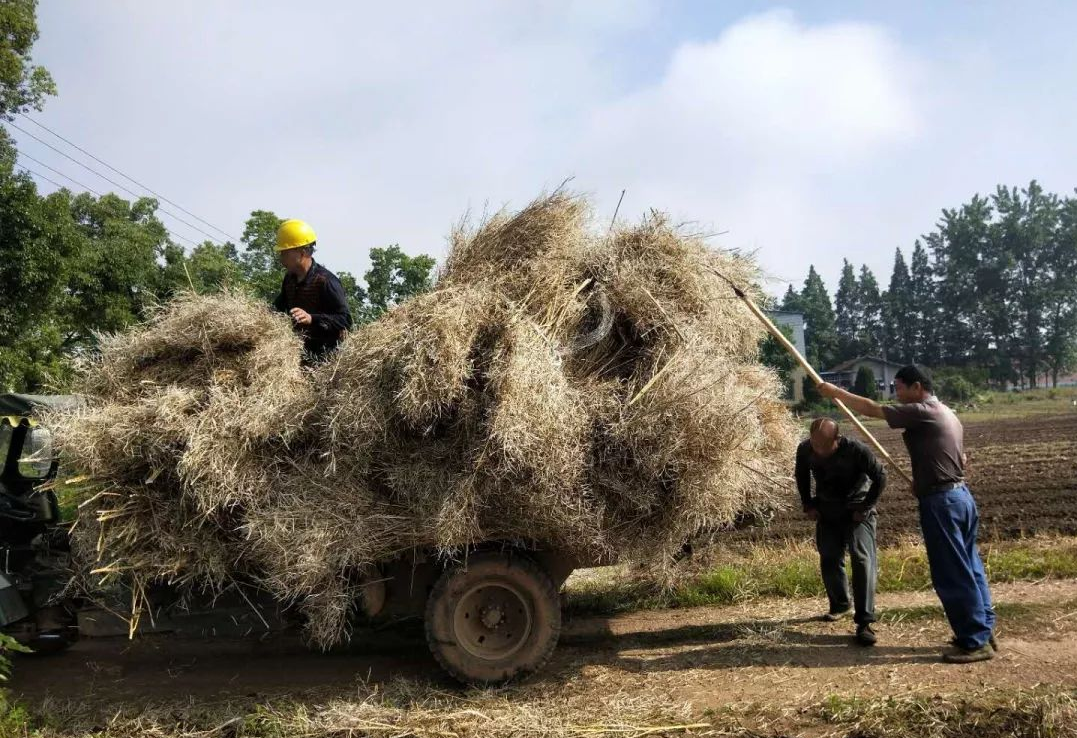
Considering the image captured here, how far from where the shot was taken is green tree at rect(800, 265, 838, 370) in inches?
3127

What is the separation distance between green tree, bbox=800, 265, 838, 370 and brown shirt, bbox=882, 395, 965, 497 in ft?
243

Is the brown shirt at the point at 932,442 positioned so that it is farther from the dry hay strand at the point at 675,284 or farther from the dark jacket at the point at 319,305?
the dark jacket at the point at 319,305

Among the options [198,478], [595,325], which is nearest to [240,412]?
[198,478]

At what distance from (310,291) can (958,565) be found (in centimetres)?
520

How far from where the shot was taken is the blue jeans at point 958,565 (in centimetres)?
507

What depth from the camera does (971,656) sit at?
502 centimetres

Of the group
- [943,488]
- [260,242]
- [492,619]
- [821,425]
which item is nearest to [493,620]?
[492,619]

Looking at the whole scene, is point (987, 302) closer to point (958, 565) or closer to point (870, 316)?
point (870, 316)

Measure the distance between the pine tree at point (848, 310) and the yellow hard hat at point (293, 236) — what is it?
3391 inches

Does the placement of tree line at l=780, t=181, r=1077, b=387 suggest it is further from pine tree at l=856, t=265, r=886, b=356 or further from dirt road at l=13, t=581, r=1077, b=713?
dirt road at l=13, t=581, r=1077, b=713

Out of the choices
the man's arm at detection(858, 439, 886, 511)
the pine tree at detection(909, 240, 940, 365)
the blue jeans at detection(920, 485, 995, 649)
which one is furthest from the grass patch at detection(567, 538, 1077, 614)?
the pine tree at detection(909, 240, 940, 365)

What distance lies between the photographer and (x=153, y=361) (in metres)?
5.46

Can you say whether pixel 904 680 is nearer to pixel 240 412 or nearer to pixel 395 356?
pixel 395 356

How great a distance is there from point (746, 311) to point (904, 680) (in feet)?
9.00
